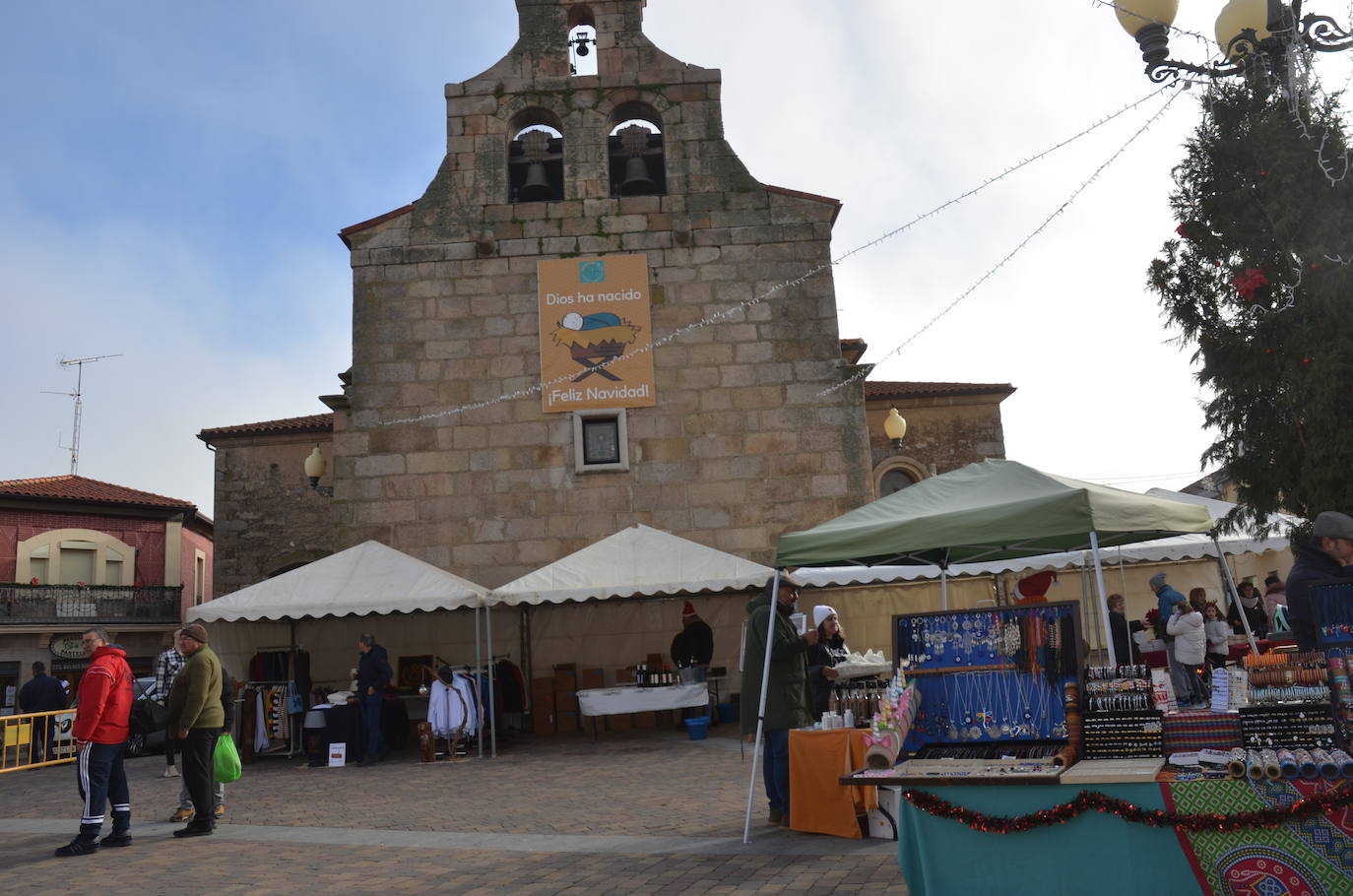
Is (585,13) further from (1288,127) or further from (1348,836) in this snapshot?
(1348,836)

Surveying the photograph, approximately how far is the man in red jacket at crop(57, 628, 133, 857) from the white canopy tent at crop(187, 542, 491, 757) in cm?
491

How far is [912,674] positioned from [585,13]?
1363cm

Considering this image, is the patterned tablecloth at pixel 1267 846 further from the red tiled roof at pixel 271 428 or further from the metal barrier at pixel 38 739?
the red tiled roof at pixel 271 428

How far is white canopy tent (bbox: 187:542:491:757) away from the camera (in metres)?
12.5

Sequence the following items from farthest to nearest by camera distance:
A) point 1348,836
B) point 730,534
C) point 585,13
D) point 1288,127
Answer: point 585,13, point 730,534, point 1288,127, point 1348,836

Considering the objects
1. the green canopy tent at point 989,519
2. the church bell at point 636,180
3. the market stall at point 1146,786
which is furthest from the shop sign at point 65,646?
the market stall at point 1146,786

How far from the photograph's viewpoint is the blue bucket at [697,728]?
1257 centimetres

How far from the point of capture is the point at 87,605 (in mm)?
31047

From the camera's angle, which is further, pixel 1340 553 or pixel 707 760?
pixel 707 760

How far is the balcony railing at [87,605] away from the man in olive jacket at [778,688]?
28509 mm

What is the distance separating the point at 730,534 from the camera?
596 inches

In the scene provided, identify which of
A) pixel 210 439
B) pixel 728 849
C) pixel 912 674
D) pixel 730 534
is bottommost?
pixel 728 849

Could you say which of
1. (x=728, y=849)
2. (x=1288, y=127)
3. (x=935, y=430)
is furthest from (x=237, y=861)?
(x=935, y=430)

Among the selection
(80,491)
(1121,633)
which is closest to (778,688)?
(1121,633)
